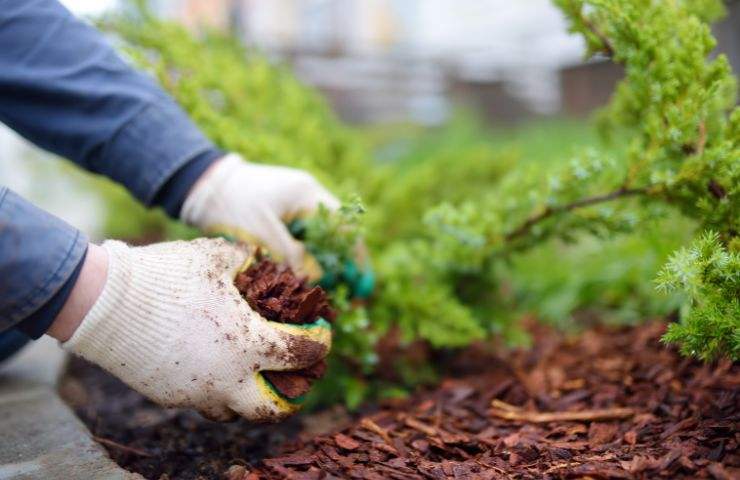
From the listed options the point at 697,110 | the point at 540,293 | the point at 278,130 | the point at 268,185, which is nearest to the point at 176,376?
the point at 268,185

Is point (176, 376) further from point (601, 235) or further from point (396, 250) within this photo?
point (601, 235)

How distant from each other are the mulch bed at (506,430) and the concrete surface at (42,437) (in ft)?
0.26

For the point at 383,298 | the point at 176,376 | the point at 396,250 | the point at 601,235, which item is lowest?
the point at 176,376

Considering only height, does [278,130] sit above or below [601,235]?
above

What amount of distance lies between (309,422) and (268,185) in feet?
2.35

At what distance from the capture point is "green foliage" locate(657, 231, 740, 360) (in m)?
1.18

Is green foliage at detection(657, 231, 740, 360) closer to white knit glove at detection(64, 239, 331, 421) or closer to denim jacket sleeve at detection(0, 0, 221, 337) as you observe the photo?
white knit glove at detection(64, 239, 331, 421)

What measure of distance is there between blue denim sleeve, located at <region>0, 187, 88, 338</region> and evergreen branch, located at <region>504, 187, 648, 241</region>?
1206 mm

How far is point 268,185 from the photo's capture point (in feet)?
5.81

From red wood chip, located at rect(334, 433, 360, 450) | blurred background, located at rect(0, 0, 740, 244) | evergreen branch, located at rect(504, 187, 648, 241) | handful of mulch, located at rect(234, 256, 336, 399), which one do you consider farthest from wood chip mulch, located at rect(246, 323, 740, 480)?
blurred background, located at rect(0, 0, 740, 244)

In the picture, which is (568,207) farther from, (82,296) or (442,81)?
(442,81)

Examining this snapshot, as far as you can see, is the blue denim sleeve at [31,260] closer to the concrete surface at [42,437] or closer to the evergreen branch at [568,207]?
the concrete surface at [42,437]

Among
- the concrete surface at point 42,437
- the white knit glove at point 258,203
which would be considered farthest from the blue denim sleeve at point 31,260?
the white knit glove at point 258,203

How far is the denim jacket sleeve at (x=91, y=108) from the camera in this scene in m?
1.73
